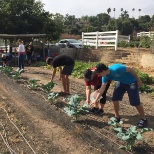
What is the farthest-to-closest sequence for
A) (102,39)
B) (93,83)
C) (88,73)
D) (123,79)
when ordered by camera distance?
1. (102,39)
2. (93,83)
3. (88,73)
4. (123,79)

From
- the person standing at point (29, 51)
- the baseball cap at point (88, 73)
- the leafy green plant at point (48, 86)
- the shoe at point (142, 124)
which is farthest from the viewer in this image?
the person standing at point (29, 51)

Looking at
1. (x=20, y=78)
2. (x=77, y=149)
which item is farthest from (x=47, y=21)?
(x=77, y=149)

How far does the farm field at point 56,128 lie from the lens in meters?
4.55

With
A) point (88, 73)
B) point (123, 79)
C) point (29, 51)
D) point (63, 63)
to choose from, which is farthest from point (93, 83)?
point (29, 51)

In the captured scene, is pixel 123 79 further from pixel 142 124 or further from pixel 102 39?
pixel 102 39

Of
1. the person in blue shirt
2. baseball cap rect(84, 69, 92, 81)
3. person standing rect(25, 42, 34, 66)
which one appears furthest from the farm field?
person standing rect(25, 42, 34, 66)

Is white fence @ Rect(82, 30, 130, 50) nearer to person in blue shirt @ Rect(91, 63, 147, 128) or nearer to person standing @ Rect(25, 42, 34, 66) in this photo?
person standing @ Rect(25, 42, 34, 66)

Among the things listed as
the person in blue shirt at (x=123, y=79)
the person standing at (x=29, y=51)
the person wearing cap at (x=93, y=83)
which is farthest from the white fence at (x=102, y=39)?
the person in blue shirt at (x=123, y=79)

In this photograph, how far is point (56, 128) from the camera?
5406mm

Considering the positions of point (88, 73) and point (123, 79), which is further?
point (88, 73)

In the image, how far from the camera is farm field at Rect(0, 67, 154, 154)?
4.55 metres

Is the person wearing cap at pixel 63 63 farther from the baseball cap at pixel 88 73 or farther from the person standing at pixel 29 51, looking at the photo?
the person standing at pixel 29 51

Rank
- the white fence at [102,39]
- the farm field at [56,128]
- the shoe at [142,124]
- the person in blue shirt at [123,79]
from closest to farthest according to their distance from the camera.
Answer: the farm field at [56,128] → the person in blue shirt at [123,79] → the shoe at [142,124] → the white fence at [102,39]

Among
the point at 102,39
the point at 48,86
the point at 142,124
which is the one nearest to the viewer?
the point at 142,124
